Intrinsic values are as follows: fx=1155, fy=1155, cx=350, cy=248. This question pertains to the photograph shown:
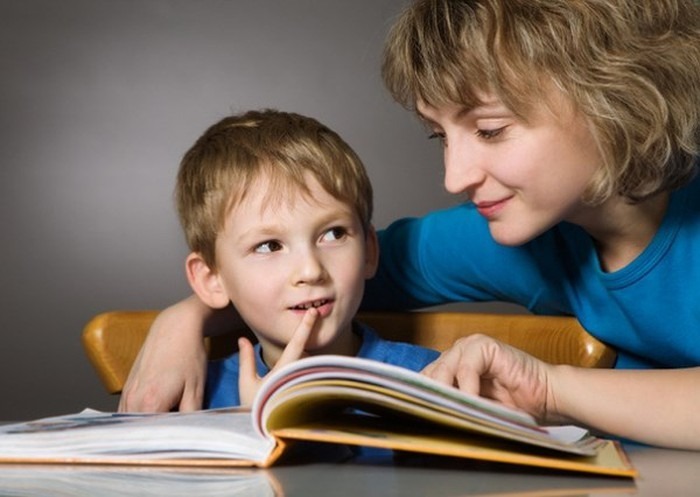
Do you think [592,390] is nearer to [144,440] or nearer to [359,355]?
[144,440]

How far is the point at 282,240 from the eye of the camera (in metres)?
1.56

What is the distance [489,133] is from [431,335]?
16.0 inches

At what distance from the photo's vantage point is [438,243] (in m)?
1.76

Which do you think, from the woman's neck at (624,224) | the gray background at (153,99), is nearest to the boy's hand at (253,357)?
the woman's neck at (624,224)

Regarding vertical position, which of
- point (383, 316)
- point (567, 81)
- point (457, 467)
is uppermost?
point (567, 81)

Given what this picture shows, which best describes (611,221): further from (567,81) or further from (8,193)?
(8,193)

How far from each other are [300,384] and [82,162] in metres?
2.32

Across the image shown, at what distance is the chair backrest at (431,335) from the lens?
5.16ft

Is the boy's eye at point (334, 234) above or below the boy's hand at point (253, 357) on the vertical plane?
above

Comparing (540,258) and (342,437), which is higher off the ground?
(540,258)

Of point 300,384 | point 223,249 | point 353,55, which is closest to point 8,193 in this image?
point 353,55

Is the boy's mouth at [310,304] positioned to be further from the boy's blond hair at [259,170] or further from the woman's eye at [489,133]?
the woman's eye at [489,133]

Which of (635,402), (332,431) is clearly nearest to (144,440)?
(332,431)

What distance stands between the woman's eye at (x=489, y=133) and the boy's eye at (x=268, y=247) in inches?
13.1
